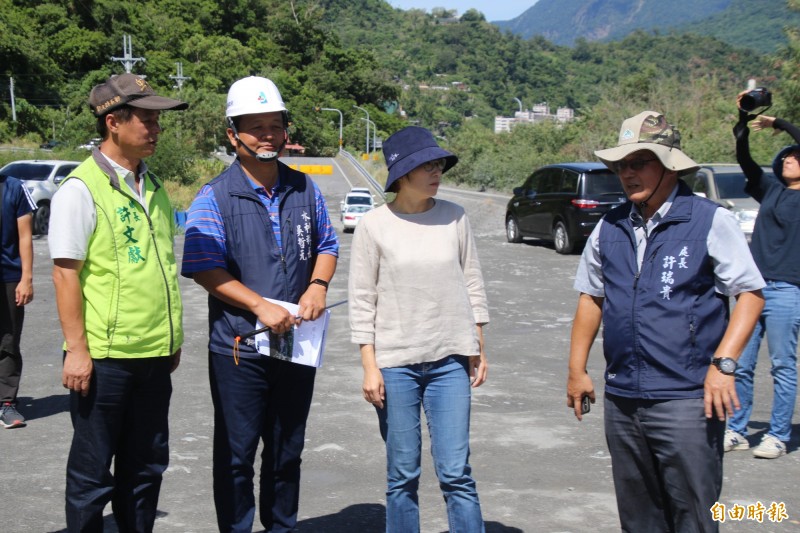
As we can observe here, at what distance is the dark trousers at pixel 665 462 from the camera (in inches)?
135

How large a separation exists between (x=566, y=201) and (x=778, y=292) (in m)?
12.2

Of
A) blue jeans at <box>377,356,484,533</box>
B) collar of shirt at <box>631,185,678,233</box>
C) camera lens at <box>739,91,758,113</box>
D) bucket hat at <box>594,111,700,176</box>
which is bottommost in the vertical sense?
blue jeans at <box>377,356,484,533</box>

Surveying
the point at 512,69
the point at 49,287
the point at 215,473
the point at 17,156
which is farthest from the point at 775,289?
the point at 512,69

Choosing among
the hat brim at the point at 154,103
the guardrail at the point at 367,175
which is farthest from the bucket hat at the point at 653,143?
the guardrail at the point at 367,175

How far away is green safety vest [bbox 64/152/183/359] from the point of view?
3797 mm

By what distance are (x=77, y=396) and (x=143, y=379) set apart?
275mm

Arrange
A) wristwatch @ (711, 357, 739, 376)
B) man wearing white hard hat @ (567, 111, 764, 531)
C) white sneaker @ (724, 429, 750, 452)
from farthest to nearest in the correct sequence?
white sneaker @ (724, 429, 750, 452) → man wearing white hard hat @ (567, 111, 764, 531) → wristwatch @ (711, 357, 739, 376)

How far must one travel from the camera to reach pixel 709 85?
48.7 meters

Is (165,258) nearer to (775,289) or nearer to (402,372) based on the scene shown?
(402,372)

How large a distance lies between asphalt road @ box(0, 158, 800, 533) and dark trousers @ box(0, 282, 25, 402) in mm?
313

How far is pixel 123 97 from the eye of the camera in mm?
3869

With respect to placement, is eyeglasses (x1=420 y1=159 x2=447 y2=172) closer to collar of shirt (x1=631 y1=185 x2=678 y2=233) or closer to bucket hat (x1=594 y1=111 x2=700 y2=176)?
bucket hat (x1=594 y1=111 x2=700 y2=176)

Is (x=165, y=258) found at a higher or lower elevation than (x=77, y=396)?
higher

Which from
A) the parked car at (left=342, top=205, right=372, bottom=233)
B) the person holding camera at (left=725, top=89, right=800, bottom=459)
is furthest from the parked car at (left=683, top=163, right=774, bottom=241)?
the parked car at (left=342, top=205, right=372, bottom=233)
